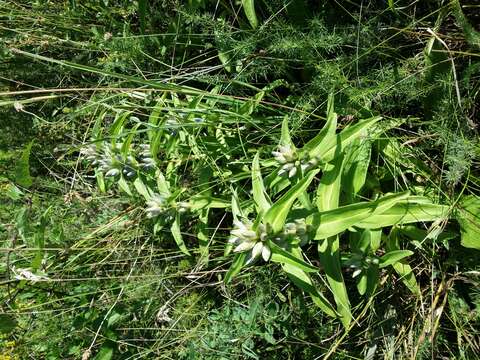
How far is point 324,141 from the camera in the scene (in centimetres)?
206

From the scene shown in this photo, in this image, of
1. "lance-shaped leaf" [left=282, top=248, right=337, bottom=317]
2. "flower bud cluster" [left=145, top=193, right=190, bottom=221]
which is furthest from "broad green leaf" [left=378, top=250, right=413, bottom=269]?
"flower bud cluster" [left=145, top=193, right=190, bottom=221]

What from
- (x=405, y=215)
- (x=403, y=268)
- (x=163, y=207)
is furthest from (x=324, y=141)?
(x=163, y=207)

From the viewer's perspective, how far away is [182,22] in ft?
9.48

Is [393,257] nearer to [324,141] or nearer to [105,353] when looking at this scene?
[324,141]

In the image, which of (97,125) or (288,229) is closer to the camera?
(288,229)

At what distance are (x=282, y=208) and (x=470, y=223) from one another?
2.84ft

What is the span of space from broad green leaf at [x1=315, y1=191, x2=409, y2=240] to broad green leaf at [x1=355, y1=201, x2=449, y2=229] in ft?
0.25

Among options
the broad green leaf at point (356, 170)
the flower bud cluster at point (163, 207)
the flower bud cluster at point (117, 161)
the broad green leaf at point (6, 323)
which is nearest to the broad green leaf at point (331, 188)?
the broad green leaf at point (356, 170)

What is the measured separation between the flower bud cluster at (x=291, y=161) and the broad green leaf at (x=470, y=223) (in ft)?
2.23

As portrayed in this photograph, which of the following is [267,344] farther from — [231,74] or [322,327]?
[231,74]

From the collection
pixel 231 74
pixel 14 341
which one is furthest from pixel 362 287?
pixel 14 341

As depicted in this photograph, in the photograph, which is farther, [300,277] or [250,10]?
[250,10]

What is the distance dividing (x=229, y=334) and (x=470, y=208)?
1.35 m

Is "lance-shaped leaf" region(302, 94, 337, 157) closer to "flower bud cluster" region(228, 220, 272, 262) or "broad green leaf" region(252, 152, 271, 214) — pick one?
"broad green leaf" region(252, 152, 271, 214)
